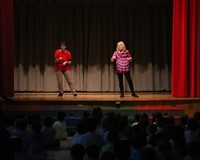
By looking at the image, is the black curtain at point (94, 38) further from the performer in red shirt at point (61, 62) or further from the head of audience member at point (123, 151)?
the head of audience member at point (123, 151)

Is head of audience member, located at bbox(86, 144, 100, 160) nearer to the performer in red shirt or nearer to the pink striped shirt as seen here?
the pink striped shirt

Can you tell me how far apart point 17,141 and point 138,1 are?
10.6 meters

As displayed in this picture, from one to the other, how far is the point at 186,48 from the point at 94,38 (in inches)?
160

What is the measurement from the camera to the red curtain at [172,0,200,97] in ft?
43.5

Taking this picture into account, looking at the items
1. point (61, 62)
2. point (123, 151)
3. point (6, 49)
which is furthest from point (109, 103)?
point (123, 151)

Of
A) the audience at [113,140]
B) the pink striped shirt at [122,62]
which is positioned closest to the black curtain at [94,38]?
the pink striped shirt at [122,62]

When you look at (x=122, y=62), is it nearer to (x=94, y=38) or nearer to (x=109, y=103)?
(x=109, y=103)

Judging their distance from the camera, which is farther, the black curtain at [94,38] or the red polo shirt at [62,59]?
the black curtain at [94,38]

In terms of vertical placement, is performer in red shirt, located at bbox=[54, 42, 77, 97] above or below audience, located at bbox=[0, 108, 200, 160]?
above

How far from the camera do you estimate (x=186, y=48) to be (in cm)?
1333

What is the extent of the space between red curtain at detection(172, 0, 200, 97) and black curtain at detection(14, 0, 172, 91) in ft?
9.10

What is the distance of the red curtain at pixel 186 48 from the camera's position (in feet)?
43.5

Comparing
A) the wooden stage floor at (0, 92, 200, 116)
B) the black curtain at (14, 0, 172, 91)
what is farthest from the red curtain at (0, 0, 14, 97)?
the black curtain at (14, 0, 172, 91)

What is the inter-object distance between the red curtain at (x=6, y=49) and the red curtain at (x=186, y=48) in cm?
454
